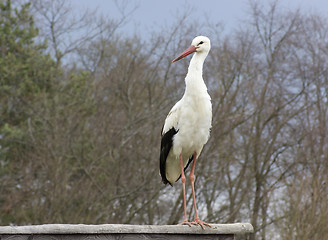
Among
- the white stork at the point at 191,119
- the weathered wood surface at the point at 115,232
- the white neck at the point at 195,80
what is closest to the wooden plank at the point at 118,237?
the weathered wood surface at the point at 115,232

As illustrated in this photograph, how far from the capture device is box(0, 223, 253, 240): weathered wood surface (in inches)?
189

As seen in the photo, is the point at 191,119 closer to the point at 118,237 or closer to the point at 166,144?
the point at 166,144

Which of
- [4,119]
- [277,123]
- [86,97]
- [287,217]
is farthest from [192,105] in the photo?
[277,123]

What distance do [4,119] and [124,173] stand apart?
3.64 meters

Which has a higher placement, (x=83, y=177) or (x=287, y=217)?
(x=83, y=177)

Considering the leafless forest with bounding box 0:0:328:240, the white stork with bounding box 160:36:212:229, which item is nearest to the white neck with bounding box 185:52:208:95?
the white stork with bounding box 160:36:212:229

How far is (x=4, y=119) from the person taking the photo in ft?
50.2

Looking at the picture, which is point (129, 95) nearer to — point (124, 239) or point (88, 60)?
point (88, 60)

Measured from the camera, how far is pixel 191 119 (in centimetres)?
545

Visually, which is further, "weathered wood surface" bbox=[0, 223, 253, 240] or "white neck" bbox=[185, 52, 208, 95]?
"white neck" bbox=[185, 52, 208, 95]

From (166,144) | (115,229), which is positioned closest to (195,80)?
(166,144)

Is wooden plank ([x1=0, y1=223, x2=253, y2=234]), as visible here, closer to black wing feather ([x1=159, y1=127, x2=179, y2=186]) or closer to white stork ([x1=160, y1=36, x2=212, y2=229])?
white stork ([x1=160, y1=36, x2=212, y2=229])

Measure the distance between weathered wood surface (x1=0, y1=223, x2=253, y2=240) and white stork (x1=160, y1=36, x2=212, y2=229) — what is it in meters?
0.13

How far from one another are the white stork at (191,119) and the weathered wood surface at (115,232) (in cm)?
13
